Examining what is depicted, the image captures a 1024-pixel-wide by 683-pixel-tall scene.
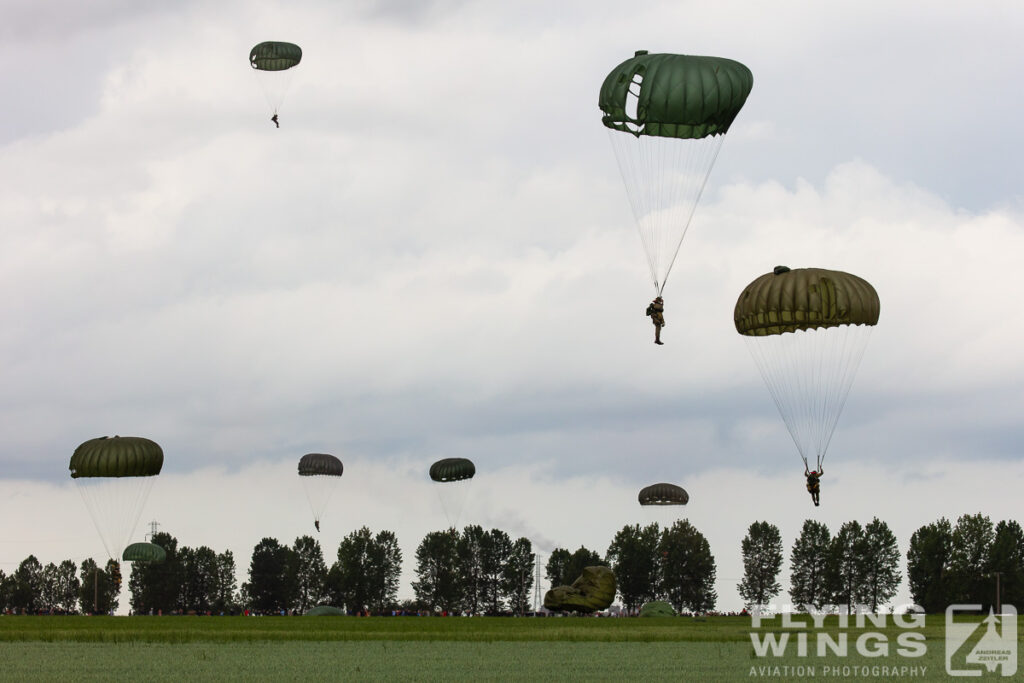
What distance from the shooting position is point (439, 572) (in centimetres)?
14762

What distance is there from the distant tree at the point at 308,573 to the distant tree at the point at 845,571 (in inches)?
2267

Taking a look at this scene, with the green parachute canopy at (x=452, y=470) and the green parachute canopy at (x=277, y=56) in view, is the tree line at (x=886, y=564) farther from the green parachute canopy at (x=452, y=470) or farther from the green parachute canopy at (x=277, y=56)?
the green parachute canopy at (x=277, y=56)

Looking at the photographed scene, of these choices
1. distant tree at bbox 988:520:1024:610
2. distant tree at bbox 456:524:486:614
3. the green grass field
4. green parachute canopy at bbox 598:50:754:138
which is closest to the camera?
the green grass field

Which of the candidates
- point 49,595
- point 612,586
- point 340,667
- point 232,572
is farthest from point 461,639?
point 49,595

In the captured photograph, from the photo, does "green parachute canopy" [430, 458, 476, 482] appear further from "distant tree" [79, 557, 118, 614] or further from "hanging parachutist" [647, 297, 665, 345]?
"distant tree" [79, 557, 118, 614]

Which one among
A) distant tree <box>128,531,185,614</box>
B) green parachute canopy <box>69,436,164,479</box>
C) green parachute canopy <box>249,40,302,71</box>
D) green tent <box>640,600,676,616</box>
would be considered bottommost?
green tent <box>640,600,676,616</box>

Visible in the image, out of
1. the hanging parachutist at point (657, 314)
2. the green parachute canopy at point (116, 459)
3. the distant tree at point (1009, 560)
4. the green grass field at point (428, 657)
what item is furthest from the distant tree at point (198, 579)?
the hanging parachutist at point (657, 314)

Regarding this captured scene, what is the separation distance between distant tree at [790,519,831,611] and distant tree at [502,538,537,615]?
29.0 metres

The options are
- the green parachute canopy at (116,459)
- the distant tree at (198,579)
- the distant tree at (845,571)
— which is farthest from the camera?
the distant tree at (198,579)

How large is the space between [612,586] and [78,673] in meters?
61.4

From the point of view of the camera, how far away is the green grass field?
103ft

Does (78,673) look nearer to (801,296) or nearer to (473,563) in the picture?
(801,296)

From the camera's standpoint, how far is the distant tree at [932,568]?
400ft

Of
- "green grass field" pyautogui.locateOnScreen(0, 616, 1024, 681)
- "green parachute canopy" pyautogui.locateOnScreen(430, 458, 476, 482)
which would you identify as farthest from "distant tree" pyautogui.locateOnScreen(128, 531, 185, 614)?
"green grass field" pyautogui.locateOnScreen(0, 616, 1024, 681)
